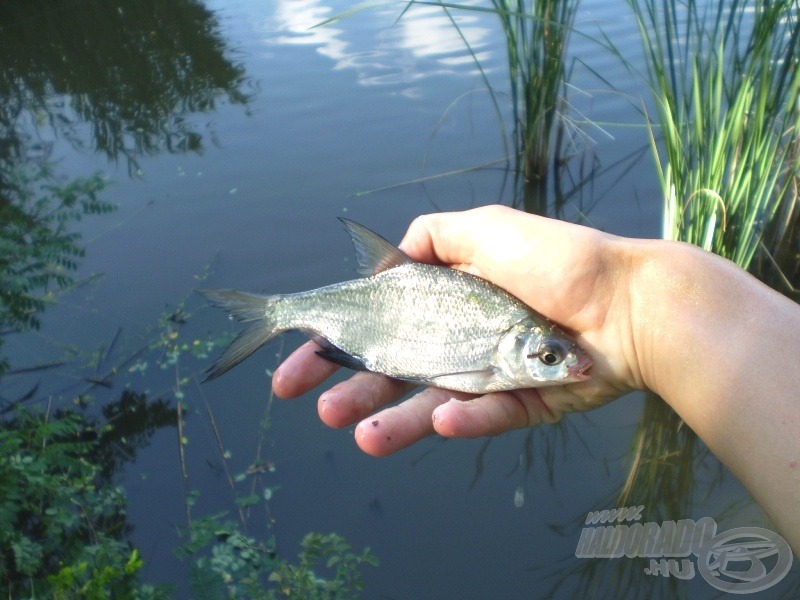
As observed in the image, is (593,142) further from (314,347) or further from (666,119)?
(314,347)

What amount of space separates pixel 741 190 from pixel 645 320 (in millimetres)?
1403

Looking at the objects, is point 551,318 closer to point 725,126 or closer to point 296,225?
point 725,126

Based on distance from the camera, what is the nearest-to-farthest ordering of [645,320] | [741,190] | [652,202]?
[645,320], [741,190], [652,202]

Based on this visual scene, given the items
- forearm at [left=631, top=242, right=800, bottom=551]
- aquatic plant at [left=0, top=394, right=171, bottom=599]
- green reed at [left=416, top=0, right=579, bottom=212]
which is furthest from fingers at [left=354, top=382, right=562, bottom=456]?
green reed at [left=416, top=0, right=579, bottom=212]

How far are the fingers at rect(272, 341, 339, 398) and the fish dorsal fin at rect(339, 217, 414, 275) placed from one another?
44 cm

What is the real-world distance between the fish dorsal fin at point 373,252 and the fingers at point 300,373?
44cm

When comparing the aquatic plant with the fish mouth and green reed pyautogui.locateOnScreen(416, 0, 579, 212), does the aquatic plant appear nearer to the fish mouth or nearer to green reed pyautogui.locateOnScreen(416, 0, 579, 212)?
the fish mouth

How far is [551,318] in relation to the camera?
297 centimetres

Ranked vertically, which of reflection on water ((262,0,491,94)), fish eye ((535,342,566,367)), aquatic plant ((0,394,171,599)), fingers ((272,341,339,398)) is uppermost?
reflection on water ((262,0,491,94))

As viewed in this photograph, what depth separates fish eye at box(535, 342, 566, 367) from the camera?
2680 millimetres

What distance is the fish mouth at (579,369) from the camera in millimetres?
2678

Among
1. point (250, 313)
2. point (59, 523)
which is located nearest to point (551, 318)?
point (250, 313)

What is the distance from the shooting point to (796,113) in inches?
155

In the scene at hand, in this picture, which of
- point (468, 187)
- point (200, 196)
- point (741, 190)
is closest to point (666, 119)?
point (741, 190)
